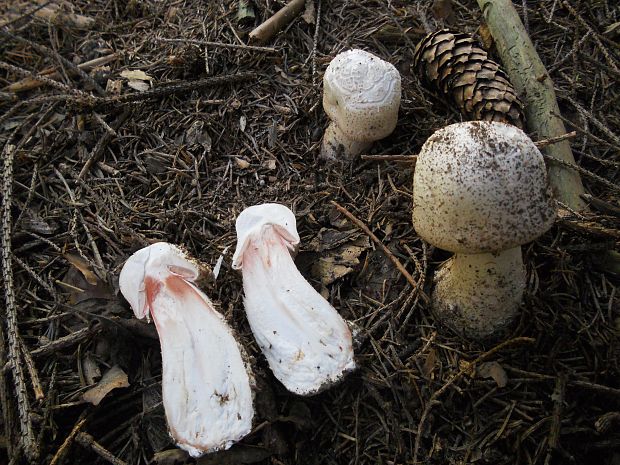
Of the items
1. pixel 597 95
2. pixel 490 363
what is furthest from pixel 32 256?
pixel 597 95

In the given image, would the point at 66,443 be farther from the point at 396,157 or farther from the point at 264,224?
the point at 396,157

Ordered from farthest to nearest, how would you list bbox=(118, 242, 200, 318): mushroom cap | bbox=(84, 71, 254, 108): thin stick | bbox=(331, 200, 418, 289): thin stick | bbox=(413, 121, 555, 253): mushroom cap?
bbox=(84, 71, 254, 108): thin stick → bbox=(331, 200, 418, 289): thin stick → bbox=(118, 242, 200, 318): mushroom cap → bbox=(413, 121, 555, 253): mushroom cap

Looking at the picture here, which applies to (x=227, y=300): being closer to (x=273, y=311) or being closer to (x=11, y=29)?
(x=273, y=311)

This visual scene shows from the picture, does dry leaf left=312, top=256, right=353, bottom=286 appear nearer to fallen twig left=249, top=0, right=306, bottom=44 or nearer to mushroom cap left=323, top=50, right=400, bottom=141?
mushroom cap left=323, top=50, right=400, bottom=141

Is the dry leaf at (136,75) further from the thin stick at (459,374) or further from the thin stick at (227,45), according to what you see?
the thin stick at (459,374)

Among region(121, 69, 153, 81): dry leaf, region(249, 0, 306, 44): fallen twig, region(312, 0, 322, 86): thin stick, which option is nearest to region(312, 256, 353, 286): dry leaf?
region(312, 0, 322, 86): thin stick

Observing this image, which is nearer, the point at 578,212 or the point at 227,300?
the point at 578,212
